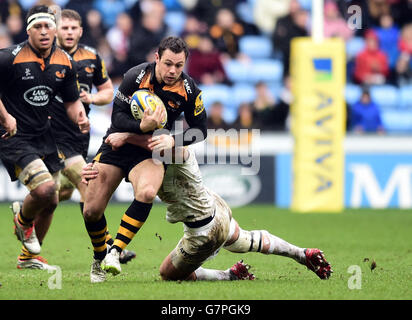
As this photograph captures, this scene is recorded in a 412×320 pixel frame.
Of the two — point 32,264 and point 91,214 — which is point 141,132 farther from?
point 32,264

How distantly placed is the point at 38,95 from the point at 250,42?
10963mm

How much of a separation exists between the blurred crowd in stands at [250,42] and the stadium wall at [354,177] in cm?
69

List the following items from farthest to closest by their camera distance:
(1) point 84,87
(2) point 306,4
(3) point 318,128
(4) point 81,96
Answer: (2) point 306,4 < (3) point 318,128 < (1) point 84,87 < (4) point 81,96

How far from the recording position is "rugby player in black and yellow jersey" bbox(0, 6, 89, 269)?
802cm

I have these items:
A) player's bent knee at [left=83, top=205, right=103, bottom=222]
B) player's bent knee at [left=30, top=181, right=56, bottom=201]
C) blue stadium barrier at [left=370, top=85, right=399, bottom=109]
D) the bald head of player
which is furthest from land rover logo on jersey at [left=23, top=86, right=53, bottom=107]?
blue stadium barrier at [left=370, top=85, right=399, bottom=109]

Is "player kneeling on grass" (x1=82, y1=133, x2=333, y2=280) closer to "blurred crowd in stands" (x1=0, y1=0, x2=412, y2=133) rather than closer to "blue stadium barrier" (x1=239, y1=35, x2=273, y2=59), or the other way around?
"blurred crowd in stands" (x1=0, y1=0, x2=412, y2=133)

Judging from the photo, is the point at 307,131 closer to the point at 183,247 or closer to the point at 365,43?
the point at 365,43

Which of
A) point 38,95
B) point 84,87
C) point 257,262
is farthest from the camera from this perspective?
point 84,87

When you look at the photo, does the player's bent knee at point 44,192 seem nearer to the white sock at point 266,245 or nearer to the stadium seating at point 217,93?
the white sock at point 266,245

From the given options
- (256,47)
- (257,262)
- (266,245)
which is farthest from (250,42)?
(266,245)

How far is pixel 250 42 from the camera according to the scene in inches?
736

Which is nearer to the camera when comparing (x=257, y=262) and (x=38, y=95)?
(x=38, y=95)

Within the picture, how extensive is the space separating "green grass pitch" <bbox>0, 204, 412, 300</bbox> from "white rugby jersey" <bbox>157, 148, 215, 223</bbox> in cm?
52

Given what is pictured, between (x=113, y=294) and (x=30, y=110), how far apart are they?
109 inches
